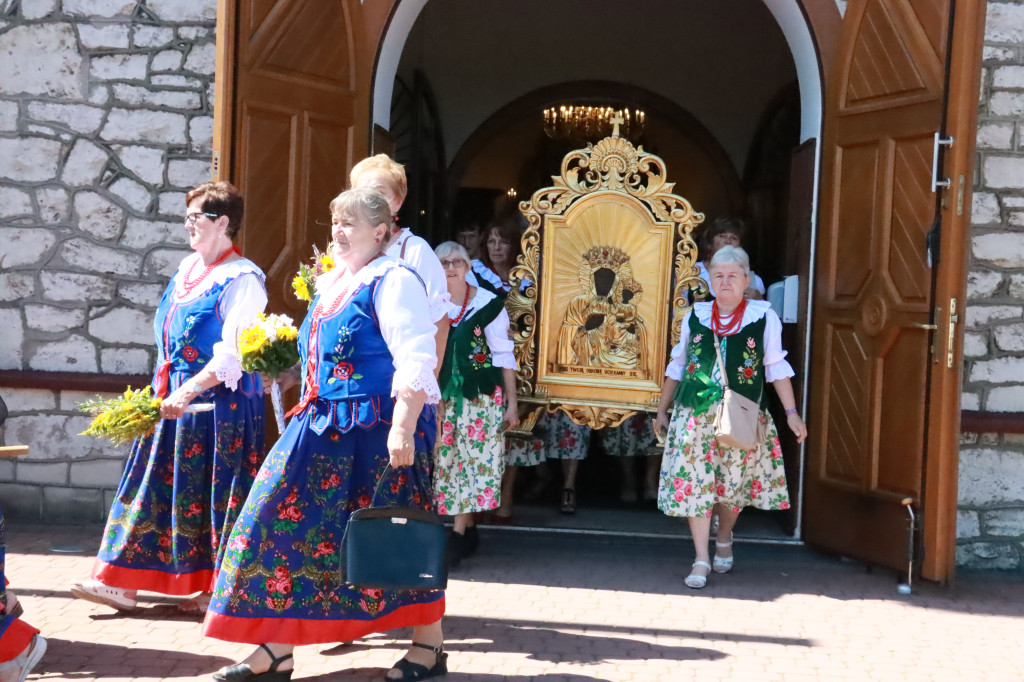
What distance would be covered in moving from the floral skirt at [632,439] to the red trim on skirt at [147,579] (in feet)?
11.4

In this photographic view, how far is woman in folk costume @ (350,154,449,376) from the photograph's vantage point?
398cm

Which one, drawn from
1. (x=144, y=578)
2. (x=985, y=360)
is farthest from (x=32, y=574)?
(x=985, y=360)

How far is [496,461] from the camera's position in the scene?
18.1 feet

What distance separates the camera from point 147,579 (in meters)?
4.30

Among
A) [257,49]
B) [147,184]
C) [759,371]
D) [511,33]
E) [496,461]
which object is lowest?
[496,461]

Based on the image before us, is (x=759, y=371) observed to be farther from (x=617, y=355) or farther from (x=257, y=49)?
(x=257, y=49)

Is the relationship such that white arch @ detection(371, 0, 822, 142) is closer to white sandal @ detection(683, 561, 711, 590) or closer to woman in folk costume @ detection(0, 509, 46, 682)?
white sandal @ detection(683, 561, 711, 590)

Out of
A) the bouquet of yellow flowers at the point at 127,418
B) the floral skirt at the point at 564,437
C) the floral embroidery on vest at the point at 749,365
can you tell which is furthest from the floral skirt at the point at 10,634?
the floral skirt at the point at 564,437

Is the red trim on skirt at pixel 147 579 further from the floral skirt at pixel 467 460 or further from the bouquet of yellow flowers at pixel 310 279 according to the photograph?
the floral skirt at pixel 467 460

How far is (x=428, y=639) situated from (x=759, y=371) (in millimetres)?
2296

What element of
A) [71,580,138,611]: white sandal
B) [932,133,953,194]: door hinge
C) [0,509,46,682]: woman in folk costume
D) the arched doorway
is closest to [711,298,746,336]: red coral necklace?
[932,133,953,194]: door hinge

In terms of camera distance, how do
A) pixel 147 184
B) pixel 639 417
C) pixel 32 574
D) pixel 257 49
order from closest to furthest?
pixel 32 574
pixel 257 49
pixel 147 184
pixel 639 417

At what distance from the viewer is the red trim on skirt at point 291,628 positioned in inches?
133

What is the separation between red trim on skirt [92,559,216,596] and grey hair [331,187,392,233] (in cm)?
162
